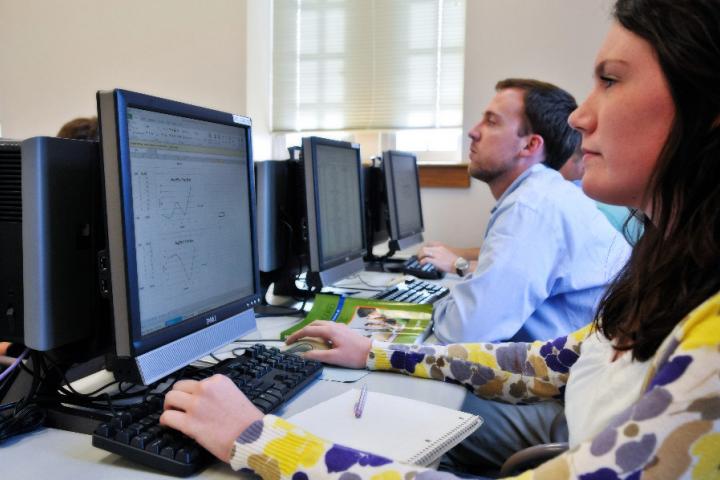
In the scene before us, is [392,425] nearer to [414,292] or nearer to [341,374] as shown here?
[341,374]

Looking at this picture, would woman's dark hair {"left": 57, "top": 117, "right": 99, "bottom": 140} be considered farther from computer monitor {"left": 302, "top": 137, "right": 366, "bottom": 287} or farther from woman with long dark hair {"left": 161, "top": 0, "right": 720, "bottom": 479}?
woman with long dark hair {"left": 161, "top": 0, "right": 720, "bottom": 479}

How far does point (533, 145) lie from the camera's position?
1982mm

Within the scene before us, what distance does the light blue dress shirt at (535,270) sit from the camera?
4.96ft

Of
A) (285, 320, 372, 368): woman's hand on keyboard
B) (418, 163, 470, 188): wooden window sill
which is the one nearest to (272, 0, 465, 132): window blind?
(418, 163, 470, 188): wooden window sill

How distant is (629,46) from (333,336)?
30.0 inches

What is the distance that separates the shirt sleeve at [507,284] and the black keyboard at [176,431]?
53 centimetres

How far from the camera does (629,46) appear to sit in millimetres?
775

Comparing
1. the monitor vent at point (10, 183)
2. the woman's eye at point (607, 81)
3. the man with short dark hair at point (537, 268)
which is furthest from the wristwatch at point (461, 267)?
the monitor vent at point (10, 183)

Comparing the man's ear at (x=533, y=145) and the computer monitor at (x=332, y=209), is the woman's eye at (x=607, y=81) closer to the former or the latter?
the computer monitor at (x=332, y=209)

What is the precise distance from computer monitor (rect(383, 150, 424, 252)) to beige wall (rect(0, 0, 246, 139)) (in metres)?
1.38

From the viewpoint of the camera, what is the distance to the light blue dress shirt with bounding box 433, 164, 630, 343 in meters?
1.51

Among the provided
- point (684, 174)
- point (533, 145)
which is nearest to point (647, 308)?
point (684, 174)

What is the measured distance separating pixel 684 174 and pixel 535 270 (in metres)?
0.86

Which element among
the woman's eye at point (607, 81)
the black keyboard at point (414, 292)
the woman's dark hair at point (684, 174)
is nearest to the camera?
the woman's dark hair at point (684, 174)
